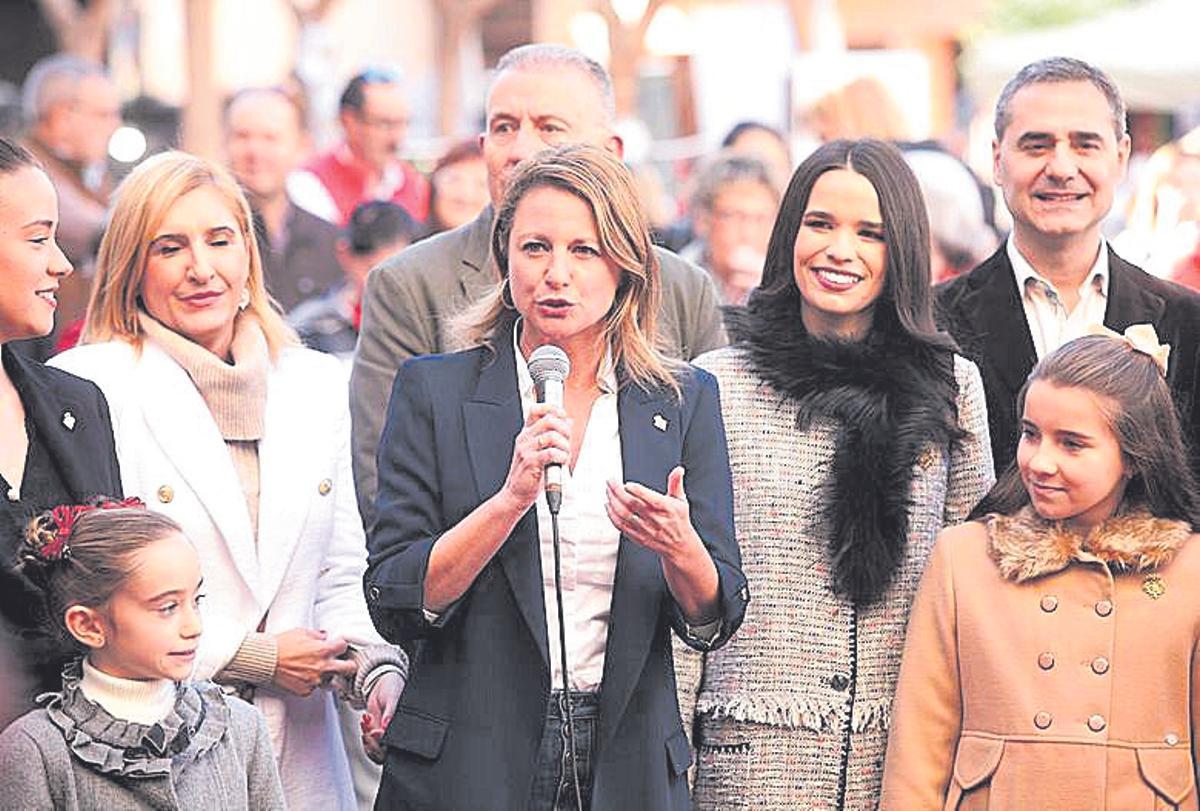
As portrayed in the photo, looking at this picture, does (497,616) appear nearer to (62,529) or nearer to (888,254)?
(62,529)

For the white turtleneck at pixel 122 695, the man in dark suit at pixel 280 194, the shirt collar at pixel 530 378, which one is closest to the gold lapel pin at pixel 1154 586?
the shirt collar at pixel 530 378

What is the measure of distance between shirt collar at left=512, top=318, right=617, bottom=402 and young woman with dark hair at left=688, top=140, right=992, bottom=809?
463 mm

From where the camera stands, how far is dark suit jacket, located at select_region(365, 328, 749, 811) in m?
4.35

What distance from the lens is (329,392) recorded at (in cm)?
532

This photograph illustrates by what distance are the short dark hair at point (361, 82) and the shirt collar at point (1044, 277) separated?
576 cm

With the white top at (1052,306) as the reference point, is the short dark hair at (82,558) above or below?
below

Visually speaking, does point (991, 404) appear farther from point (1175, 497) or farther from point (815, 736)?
point (815, 736)

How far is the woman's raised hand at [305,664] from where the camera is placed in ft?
16.4

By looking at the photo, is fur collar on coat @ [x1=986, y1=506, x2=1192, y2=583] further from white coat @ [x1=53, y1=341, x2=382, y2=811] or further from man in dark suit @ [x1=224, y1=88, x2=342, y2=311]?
man in dark suit @ [x1=224, y1=88, x2=342, y2=311]

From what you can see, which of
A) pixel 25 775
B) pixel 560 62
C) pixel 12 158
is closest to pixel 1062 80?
pixel 560 62

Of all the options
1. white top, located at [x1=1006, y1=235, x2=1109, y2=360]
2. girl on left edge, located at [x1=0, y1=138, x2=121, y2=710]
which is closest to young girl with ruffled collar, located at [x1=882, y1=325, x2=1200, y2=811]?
white top, located at [x1=1006, y1=235, x2=1109, y2=360]

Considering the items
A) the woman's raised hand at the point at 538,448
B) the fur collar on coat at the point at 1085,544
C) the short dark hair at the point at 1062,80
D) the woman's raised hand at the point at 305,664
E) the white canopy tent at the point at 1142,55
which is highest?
the white canopy tent at the point at 1142,55

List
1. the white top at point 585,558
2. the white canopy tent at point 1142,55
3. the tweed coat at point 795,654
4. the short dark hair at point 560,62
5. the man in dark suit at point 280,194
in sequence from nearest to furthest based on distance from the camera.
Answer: the white top at point 585,558
the tweed coat at point 795,654
the short dark hair at point 560,62
the man in dark suit at point 280,194
the white canopy tent at point 1142,55

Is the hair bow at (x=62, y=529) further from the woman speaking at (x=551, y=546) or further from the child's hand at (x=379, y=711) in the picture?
the child's hand at (x=379, y=711)
